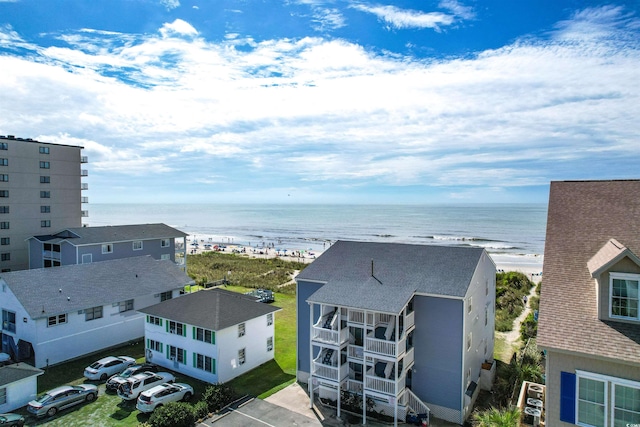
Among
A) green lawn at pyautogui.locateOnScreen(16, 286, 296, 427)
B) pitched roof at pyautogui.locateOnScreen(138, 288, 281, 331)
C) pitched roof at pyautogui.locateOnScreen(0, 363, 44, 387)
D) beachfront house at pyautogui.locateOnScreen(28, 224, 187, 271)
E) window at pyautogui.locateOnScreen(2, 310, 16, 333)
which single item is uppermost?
beachfront house at pyautogui.locateOnScreen(28, 224, 187, 271)

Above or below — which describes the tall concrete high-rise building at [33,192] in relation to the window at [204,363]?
above

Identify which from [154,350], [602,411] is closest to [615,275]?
[602,411]

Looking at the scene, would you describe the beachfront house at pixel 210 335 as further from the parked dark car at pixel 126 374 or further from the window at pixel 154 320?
the parked dark car at pixel 126 374

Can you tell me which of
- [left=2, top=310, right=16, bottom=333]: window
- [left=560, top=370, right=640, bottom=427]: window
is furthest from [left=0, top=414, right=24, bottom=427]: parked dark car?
[left=560, top=370, right=640, bottom=427]: window

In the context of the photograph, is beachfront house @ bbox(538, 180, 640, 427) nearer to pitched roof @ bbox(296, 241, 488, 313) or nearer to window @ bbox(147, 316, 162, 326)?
pitched roof @ bbox(296, 241, 488, 313)

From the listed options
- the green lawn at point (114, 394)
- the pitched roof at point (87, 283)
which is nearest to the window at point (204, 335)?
the green lawn at point (114, 394)

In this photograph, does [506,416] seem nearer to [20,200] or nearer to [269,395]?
[269,395]
